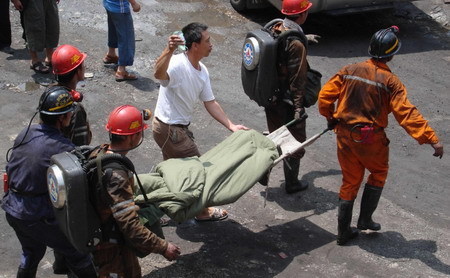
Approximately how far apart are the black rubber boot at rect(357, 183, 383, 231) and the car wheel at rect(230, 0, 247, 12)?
5.86m

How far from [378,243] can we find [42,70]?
493 cm

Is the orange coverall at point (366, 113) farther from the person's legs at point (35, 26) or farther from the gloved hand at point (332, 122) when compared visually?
the person's legs at point (35, 26)

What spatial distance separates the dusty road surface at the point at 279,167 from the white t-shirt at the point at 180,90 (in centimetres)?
102

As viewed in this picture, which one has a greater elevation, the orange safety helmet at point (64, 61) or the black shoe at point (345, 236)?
the orange safety helmet at point (64, 61)

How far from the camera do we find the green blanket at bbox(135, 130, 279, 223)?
501 cm

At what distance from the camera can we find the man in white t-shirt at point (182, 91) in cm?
570

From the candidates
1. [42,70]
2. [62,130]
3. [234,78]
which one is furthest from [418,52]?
[62,130]

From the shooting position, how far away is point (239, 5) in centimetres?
1130

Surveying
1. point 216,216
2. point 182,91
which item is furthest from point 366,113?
point 216,216

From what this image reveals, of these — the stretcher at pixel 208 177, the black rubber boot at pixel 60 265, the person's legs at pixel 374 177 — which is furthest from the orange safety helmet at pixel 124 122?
the person's legs at pixel 374 177

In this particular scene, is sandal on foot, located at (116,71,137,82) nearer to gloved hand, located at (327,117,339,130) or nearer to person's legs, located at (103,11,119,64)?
person's legs, located at (103,11,119,64)

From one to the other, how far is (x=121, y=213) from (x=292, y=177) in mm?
2797

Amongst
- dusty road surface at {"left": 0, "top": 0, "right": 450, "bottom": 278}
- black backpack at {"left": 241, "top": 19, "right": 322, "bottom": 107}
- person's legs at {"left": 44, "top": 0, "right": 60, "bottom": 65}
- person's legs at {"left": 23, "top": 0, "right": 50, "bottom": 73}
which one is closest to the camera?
dusty road surface at {"left": 0, "top": 0, "right": 450, "bottom": 278}

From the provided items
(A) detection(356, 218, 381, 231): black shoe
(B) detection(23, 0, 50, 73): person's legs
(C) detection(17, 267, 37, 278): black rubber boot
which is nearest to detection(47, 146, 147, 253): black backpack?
(C) detection(17, 267, 37, 278): black rubber boot
